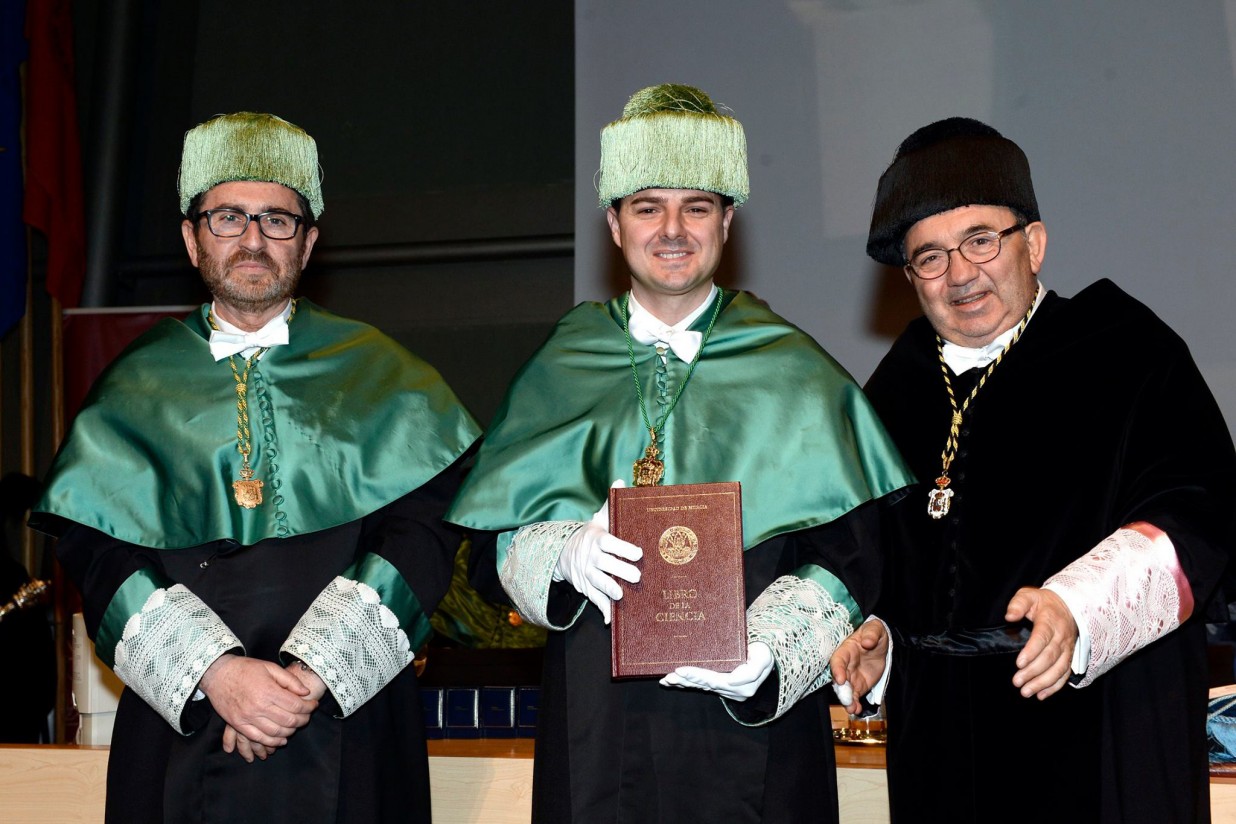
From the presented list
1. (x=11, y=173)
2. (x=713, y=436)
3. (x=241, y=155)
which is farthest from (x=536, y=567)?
(x=11, y=173)

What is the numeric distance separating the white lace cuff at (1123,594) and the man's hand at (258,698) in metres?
1.40

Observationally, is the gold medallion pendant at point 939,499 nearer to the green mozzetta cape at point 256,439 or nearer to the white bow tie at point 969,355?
the white bow tie at point 969,355

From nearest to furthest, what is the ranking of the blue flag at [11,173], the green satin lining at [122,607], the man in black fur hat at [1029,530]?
the man in black fur hat at [1029,530] → the green satin lining at [122,607] → the blue flag at [11,173]

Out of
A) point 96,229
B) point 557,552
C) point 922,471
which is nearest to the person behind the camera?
point 557,552

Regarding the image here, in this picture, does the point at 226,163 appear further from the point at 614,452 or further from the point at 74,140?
the point at 74,140

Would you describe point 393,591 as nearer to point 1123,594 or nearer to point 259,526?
point 259,526

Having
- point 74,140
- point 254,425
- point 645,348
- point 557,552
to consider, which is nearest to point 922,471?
point 645,348

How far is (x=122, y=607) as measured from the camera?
2.59m

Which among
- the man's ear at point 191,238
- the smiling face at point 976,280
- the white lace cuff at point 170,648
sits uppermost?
the man's ear at point 191,238

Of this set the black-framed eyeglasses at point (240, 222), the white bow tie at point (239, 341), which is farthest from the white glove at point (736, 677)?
the black-framed eyeglasses at point (240, 222)

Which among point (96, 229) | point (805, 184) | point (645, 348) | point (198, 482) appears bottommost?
point (198, 482)

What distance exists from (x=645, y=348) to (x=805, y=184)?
3.20 m

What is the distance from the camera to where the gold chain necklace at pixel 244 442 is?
106 inches

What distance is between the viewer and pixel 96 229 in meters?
8.18
